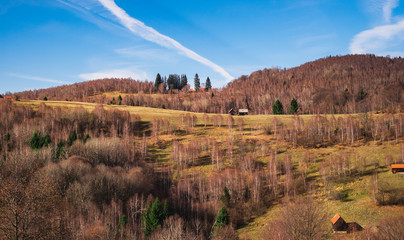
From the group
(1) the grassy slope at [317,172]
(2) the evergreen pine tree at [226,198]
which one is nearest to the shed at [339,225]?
(1) the grassy slope at [317,172]

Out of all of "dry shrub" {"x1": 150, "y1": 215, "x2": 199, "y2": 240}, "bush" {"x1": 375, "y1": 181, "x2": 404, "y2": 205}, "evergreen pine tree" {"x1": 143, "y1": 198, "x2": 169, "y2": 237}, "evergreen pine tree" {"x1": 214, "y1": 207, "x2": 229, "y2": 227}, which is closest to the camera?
"dry shrub" {"x1": 150, "y1": 215, "x2": 199, "y2": 240}

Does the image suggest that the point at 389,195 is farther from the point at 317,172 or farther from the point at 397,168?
the point at 317,172

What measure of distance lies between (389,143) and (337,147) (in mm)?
14221

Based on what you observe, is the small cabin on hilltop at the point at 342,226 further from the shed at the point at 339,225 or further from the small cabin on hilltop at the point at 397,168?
the small cabin on hilltop at the point at 397,168

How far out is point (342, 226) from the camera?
45500mm

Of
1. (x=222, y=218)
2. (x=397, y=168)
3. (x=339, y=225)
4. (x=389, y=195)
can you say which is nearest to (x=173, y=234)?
(x=222, y=218)

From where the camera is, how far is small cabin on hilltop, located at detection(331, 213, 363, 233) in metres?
44.5

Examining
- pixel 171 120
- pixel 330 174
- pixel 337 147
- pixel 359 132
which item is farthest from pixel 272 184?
pixel 171 120

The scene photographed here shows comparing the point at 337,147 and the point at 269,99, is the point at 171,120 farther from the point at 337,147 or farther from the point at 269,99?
the point at 269,99

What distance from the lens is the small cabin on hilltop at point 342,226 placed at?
4450 cm

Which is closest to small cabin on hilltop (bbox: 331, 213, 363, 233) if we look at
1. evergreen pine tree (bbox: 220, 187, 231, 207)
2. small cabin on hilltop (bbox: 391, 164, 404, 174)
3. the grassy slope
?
the grassy slope

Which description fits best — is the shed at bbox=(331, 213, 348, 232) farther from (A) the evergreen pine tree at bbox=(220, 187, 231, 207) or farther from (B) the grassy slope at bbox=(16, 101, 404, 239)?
(A) the evergreen pine tree at bbox=(220, 187, 231, 207)

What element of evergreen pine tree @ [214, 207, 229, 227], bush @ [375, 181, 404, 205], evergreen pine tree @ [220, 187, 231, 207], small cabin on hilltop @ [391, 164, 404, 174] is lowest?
evergreen pine tree @ [214, 207, 229, 227]

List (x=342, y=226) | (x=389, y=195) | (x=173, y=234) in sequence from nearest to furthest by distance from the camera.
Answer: (x=173, y=234) → (x=342, y=226) → (x=389, y=195)
